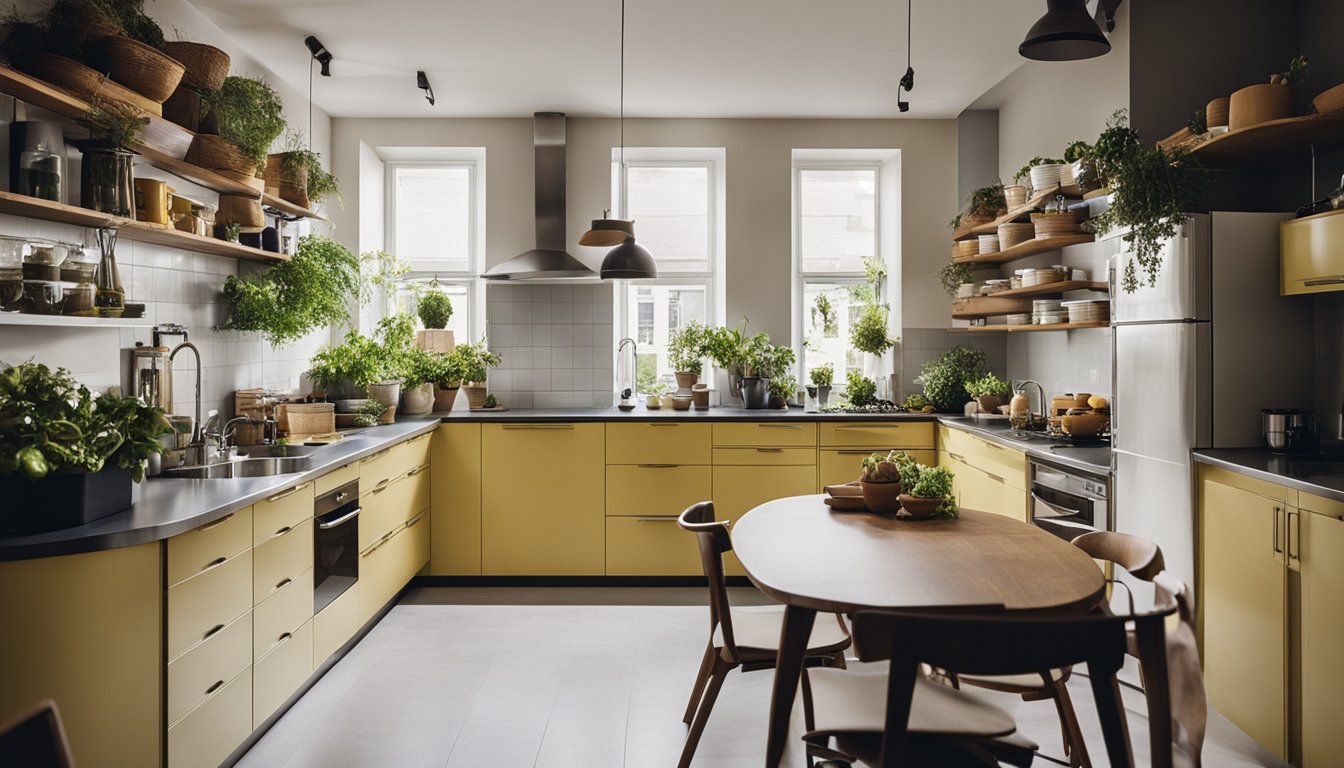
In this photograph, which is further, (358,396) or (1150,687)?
(358,396)

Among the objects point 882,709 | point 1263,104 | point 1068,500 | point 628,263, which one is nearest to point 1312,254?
point 1263,104

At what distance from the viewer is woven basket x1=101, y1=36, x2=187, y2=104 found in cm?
264

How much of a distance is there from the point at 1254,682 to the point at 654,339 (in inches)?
157

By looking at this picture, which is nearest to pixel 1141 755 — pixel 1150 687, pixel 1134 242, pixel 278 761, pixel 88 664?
pixel 1150 687

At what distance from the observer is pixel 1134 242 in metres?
3.14

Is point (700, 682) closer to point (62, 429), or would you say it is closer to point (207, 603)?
point (207, 603)

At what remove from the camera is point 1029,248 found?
4.23 m

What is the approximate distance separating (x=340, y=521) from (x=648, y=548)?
6.33 feet

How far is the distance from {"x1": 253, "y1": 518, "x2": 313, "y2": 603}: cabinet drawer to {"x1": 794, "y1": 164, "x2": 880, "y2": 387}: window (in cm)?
369

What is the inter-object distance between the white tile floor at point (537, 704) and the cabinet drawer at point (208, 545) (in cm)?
77

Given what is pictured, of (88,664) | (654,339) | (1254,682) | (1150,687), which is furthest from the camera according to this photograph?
(654,339)

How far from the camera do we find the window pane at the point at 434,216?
5.71m

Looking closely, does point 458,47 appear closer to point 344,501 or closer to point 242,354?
point 242,354

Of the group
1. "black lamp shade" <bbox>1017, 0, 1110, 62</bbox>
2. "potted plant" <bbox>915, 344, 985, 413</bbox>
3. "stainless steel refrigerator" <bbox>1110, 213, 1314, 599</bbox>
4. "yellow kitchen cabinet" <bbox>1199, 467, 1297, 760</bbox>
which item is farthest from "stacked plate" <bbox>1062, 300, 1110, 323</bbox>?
"black lamp shade" <bbox>1017, 0, 1110, 62</bbox>
